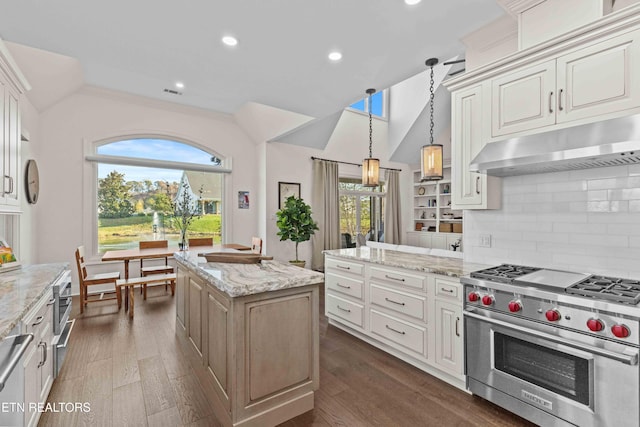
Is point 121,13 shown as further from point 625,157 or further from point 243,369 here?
point 625,157

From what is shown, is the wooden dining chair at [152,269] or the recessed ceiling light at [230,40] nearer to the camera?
the recessed ceiling light at [230,40]

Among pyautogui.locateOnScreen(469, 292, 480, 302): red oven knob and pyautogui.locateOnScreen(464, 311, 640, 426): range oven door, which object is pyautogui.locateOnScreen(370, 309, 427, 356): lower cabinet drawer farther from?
pyautogui.locateOnScreen(469, 292, 480, 302): red oven knob

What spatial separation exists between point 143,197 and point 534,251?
19.4 feet

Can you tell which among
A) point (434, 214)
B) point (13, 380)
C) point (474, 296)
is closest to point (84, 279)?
point (13, 380)

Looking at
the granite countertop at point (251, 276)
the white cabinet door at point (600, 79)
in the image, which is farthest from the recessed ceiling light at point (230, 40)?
the white cabinet door at point (600, 79)

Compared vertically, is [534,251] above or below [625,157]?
below

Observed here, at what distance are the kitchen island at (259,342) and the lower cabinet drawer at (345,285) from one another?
110cm

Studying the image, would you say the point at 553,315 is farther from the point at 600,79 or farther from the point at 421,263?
the point at 600,79

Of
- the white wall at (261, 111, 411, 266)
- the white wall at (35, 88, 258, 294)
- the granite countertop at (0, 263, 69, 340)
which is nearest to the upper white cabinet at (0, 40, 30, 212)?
the granite countertop at (0, 263, 69, 340)

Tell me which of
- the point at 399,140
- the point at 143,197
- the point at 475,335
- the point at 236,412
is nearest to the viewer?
the point at 236,412

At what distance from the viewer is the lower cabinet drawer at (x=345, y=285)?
3088mm

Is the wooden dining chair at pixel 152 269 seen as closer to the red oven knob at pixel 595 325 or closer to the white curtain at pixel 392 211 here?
the red oven knob at pixel 595 325

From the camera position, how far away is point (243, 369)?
5.79ft

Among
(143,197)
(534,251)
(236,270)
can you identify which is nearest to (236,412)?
(236,270)
